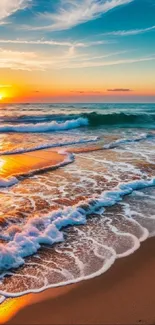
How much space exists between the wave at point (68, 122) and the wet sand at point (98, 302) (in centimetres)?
1965

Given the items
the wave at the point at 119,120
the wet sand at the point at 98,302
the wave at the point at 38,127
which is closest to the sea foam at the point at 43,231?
the wet sand at the point at 98,302

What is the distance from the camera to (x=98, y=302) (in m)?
3.65

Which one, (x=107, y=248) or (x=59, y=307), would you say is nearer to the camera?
(x=59, y=307)

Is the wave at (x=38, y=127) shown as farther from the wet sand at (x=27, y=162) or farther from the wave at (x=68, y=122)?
the wet sand at (x=27, y=162)

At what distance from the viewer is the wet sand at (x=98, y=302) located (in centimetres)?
337

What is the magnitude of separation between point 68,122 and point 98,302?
2425 centimetres

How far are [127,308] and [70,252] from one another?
1421 mm

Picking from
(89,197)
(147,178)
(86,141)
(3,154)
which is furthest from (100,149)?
(89,197)

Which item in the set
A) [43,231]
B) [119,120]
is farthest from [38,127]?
[43,231]

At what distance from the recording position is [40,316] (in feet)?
11.2

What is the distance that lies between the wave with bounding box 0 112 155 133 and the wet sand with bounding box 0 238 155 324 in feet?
64.5

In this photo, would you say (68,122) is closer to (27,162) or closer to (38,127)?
(38,127)

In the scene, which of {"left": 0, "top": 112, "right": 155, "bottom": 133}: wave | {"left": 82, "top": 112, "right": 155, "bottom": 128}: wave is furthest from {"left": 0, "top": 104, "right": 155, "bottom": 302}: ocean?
{"left": 82, "top": 112, "right": 155, "bottom": 128}: wave

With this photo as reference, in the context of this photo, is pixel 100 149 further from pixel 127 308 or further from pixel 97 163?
pixel 127 308
